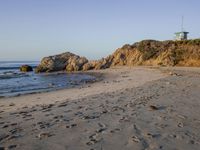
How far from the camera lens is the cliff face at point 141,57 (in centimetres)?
4678

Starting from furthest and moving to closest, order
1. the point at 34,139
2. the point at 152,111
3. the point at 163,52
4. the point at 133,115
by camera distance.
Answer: the point at 163,52
the point at 152,111
the point at 133,115
the point at 34,139

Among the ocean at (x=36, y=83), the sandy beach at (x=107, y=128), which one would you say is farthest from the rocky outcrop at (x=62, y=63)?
the sandy beach at (x=107, y=128)

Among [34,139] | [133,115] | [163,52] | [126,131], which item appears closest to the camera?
[34,139]

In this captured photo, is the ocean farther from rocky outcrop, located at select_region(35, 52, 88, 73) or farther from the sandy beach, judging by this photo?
rocky outcrop, located at select_region(35, 52, 88, 73)

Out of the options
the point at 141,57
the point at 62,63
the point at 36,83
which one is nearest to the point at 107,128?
the point at 36,83

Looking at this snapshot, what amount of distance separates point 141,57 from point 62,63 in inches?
605

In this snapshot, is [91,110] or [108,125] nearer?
[108,125]

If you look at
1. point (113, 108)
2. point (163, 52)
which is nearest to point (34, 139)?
point (113, 108)

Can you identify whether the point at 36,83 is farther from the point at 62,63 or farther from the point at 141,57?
the point at 62,63

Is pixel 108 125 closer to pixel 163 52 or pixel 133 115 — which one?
pixel 133 115

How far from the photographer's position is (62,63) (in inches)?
2247

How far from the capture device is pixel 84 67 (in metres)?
54.1

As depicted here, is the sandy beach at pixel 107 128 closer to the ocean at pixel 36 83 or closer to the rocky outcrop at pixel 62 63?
the ocean at pixel 36 83

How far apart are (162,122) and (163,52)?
43.4 m
